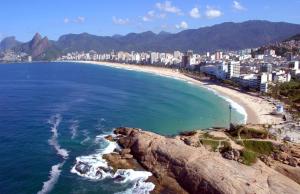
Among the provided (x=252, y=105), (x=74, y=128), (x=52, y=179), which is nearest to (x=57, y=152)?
(x=52, y=179)

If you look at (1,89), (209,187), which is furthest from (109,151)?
(1,89)

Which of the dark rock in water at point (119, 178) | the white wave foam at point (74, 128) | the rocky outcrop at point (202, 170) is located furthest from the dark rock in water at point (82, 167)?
the white wave foam at point (74, 128)

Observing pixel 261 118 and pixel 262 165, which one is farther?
pixel 261 118

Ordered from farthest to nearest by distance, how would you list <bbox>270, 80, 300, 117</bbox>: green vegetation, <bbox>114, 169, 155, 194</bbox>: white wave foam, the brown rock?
<bbox>270, 80, 300, 117</bbox>: green vegetation → the brown rock → <bbox>114, 169, 155, 194</bbox>: white wave foam

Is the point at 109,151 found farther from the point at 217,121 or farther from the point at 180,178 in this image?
the point at 217,121

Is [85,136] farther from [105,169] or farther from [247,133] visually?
[247,133]

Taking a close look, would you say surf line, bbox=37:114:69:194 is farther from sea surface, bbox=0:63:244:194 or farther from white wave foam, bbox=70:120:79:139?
white wave foam, bbox=70:120:79:139

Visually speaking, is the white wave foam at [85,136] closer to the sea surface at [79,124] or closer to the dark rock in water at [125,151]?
the sea surface at [79,124]

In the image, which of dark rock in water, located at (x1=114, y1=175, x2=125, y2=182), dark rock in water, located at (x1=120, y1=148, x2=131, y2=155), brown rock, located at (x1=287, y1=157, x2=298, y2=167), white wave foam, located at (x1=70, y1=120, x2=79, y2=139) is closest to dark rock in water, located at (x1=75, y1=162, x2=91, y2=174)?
dark rock in water, located at (x1=114, y1=175, x2=125, y2=182)
